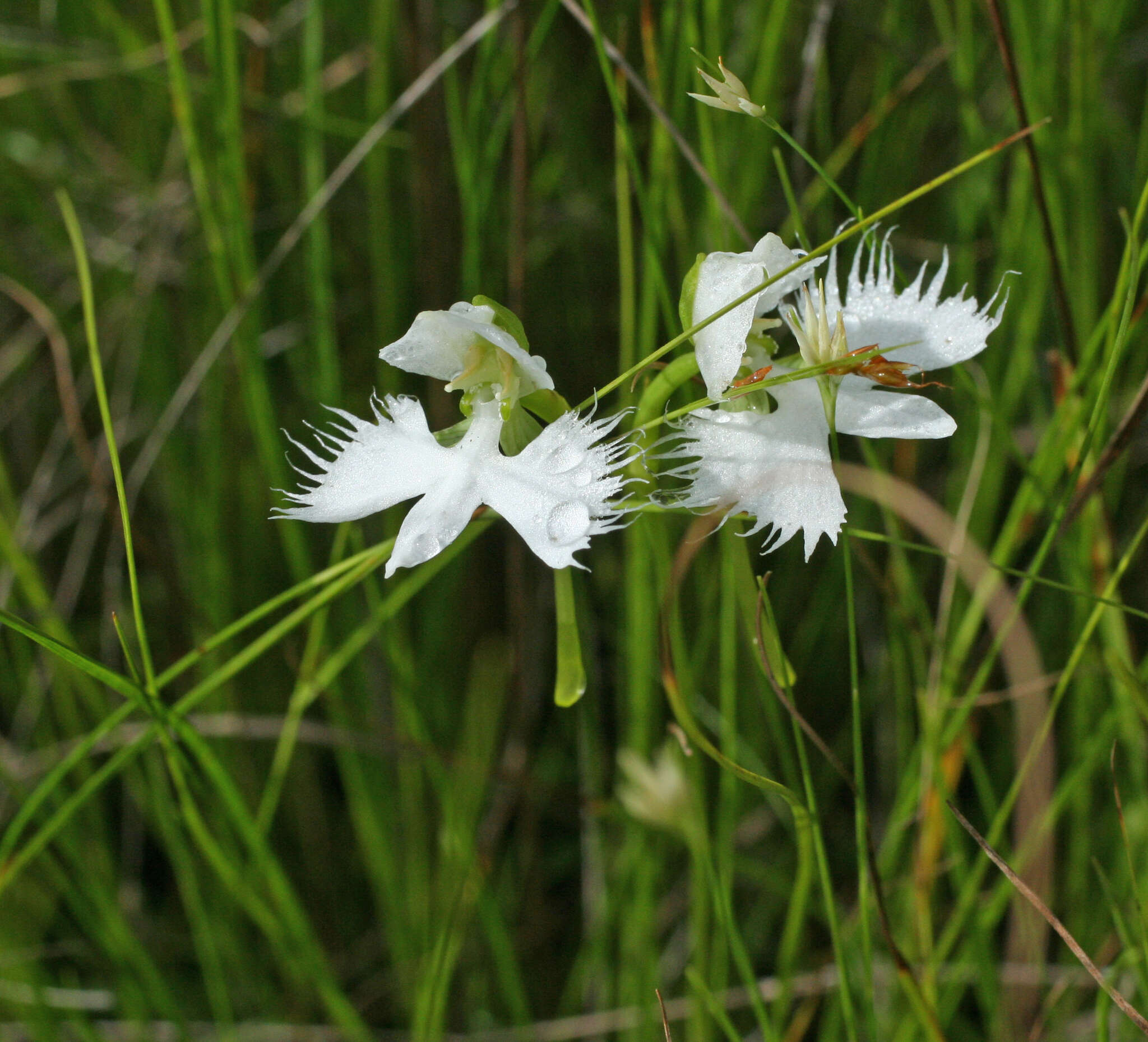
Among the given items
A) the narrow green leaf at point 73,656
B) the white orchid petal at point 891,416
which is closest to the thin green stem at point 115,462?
the narrow green leaf at point 73,656

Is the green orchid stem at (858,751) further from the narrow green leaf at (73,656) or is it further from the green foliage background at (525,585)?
the narrow green leaf at (73,656)

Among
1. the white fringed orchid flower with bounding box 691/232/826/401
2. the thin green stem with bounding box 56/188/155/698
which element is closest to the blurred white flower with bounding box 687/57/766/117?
the white fringed orchid flower with bounding box 691/232/826/401

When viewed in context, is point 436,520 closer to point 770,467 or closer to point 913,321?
point 770,467

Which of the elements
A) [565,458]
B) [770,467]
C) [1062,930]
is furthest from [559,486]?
[1062,930]

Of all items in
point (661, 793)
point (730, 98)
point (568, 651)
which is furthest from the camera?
point (661, 793)

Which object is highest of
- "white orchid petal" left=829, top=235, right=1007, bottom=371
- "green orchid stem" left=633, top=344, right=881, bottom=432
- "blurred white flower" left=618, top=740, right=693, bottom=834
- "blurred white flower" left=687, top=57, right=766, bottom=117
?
"blurred white flower" left=687, top=57, right=766, bottom=117

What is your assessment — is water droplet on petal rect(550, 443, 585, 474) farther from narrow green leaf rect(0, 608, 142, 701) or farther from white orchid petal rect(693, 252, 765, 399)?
narrow green leaf rect(0, 608, 142, 701)

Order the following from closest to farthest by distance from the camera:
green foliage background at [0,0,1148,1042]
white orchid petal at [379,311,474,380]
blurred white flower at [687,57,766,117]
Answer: blurred white flower at [687,57,766,117] < white orchid petal at [379,311,474,380] < green foliage background at [0,0,1148,1042]
